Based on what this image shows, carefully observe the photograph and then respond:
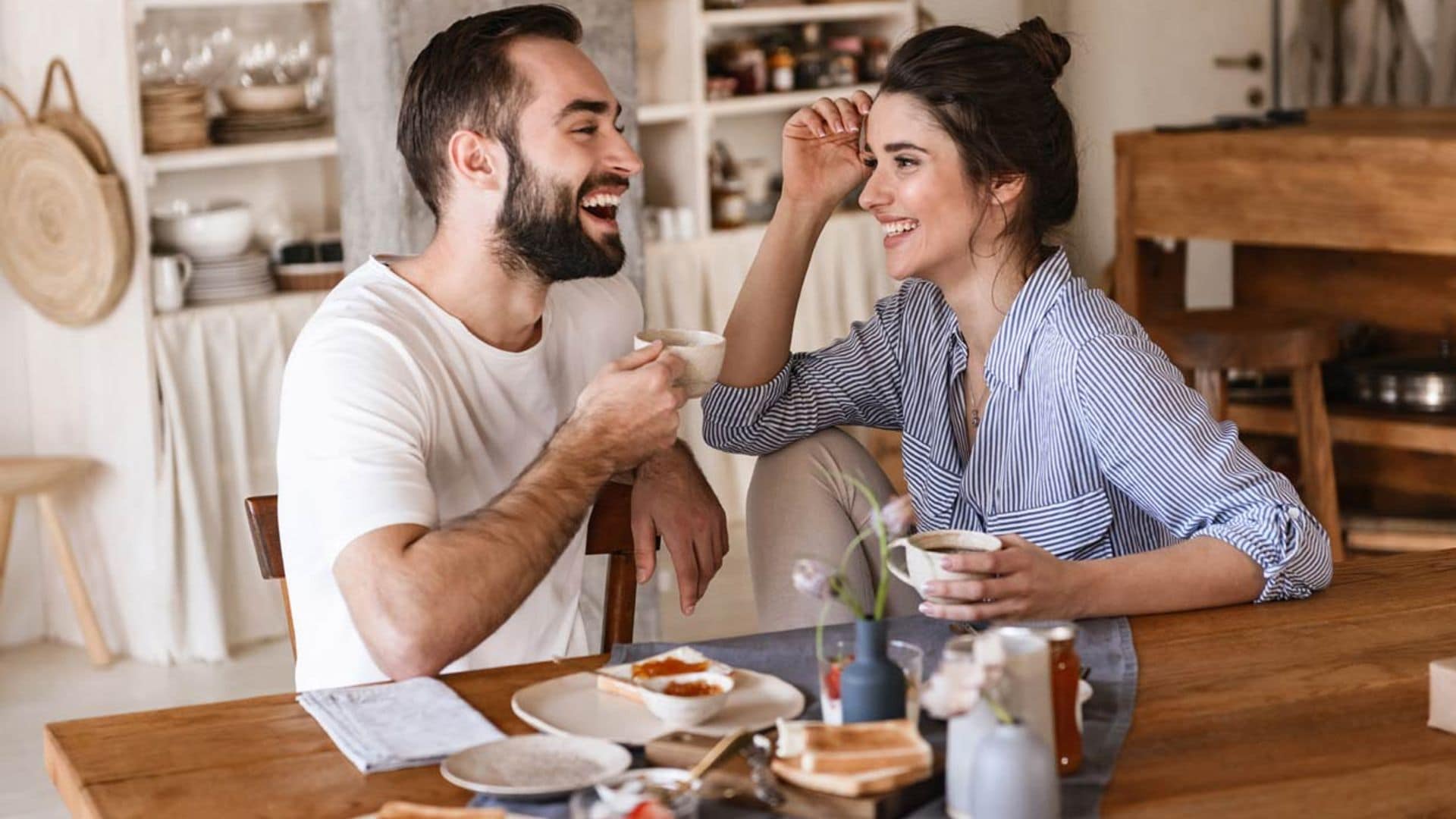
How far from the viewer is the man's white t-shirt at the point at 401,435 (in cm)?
194

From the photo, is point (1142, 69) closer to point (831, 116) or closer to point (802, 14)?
point (802, 14)

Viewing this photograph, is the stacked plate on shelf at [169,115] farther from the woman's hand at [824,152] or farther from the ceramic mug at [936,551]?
the ceramic mug at [936,551]

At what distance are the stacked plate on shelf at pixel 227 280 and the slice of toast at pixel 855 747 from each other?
135 inches

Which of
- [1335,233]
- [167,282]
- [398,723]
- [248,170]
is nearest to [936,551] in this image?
[398,723]

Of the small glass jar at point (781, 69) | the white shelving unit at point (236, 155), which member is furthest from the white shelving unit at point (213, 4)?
the small glass jar at point (781, 69)

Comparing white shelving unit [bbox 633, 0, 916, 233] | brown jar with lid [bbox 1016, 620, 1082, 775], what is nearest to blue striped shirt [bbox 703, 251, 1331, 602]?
brown jar with lid [bbox 1016, 620, 1082, 775]

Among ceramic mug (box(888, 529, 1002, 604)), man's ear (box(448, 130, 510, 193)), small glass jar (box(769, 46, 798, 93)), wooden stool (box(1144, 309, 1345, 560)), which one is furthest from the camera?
small glass jar (box(769, 46, 798, 93))

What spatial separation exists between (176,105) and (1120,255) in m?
2.36

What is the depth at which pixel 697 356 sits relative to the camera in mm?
2000

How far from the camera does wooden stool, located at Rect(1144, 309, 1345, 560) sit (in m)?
3.86

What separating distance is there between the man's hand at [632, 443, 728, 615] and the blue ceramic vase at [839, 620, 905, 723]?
27.5 inches

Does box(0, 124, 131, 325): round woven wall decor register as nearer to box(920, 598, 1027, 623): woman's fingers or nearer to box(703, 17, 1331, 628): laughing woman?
box(703, 17, 1331, 628): laughing woman

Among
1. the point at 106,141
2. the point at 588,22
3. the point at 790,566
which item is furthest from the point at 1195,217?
the point at 106,141

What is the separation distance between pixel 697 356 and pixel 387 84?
4.70 ft
